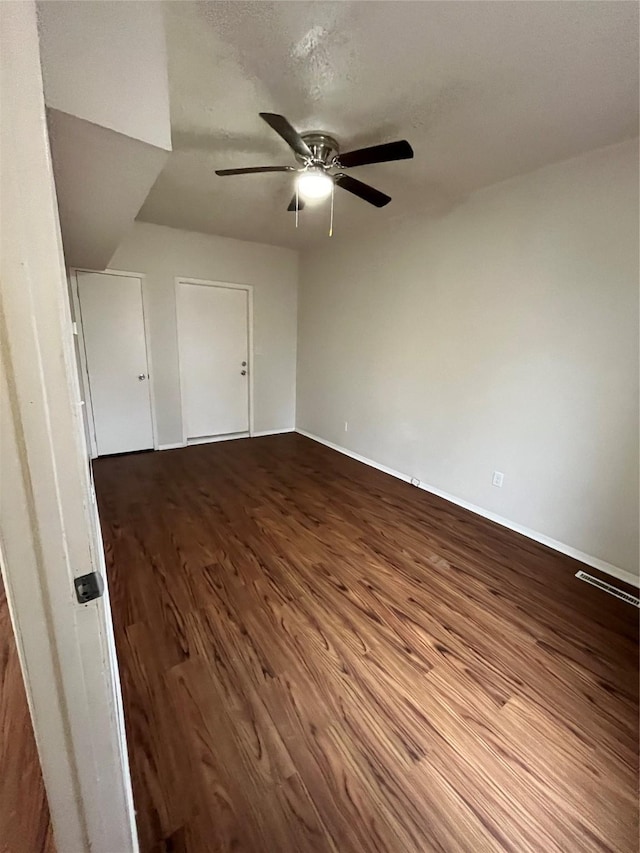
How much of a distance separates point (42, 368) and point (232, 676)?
149 centimetres

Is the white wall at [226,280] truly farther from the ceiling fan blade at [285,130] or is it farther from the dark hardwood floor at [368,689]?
the ceiling fan blade at [285,130]

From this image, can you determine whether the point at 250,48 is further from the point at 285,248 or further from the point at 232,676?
the point at 285,248

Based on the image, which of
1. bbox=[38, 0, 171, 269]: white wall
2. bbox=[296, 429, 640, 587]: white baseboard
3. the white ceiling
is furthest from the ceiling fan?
bbox=[296, 429, 640, 587]: white baseboard

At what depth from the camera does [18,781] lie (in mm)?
1137

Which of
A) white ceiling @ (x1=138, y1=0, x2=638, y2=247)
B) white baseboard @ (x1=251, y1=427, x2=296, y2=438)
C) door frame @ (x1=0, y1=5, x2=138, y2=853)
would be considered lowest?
white baseboard @ (x1=251, y1=427, x2=296, y2=438)

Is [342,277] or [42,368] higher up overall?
[342,277]

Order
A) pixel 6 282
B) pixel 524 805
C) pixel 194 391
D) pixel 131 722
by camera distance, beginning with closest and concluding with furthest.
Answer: pixel 6 282 → pixel 524 805 → pixel 131 722 → pixel 194 391

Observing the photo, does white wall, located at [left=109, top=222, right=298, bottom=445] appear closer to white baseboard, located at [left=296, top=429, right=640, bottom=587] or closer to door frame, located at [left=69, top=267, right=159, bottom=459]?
door frame, located at [left=69, top=267, right=159, bottom=459]

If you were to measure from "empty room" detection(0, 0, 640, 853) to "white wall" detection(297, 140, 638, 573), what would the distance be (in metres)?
0.02

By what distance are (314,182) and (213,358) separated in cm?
266

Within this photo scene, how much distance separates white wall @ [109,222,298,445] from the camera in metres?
3.78

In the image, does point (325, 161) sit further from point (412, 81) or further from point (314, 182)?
point (412, 81)

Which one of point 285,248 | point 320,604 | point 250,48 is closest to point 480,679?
point 320,604

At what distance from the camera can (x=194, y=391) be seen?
4363 mm
